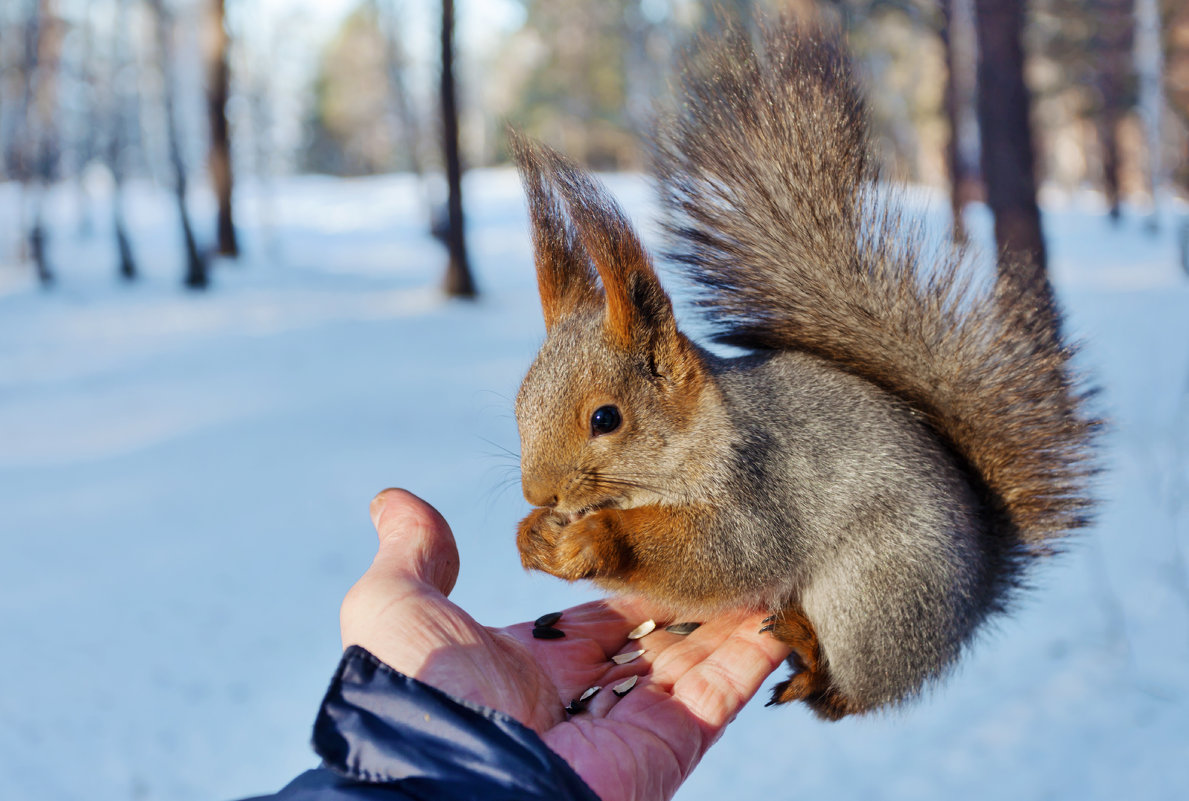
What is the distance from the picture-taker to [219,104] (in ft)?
31.5

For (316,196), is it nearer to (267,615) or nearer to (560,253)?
(267,615)

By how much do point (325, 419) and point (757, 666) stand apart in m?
4.06

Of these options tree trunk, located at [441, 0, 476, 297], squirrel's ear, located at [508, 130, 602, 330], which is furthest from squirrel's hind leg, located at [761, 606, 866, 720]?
tree trunk, located at [441, 0, 476, 297]

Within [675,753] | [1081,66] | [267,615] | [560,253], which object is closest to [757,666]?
[675,753]

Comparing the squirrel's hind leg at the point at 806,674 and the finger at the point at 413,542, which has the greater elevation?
the finger at the point at 413,542

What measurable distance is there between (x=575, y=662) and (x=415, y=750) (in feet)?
1.75

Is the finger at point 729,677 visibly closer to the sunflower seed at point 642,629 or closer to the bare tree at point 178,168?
the sunflower seed at point 642,629

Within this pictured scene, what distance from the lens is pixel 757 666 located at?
4.96 ft

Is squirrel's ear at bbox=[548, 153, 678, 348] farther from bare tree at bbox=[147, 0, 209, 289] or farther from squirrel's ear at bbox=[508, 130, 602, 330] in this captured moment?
bare tree at bbox=[147, 0, 209, 289]

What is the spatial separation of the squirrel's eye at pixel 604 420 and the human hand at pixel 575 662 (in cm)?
32

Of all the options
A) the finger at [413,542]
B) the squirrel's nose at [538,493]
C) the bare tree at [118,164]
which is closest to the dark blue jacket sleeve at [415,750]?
the finger at [413,542]

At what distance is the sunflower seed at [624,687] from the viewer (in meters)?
1.53

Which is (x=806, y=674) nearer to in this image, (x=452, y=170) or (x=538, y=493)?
(x=538, y=493)

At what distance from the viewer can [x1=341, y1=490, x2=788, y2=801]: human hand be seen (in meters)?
1.29
